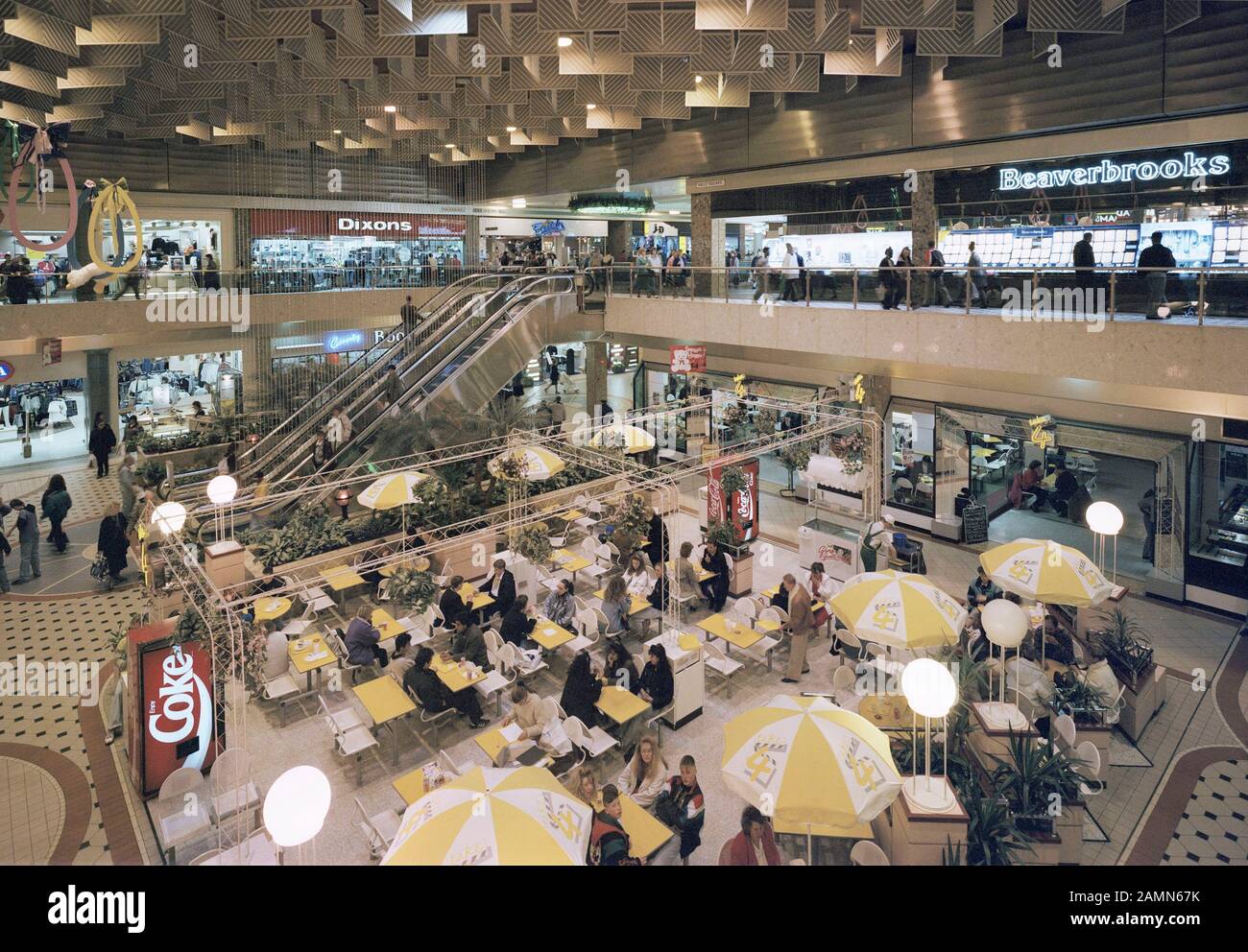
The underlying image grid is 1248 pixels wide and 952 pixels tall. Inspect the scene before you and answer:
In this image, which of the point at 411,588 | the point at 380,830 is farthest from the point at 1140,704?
the point at 411,588

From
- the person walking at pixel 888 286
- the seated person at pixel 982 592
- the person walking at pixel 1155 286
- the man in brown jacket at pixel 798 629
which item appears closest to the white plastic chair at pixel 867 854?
the man in brown jacket at pixel 798 629

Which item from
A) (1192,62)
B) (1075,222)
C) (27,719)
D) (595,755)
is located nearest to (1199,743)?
(595,755)

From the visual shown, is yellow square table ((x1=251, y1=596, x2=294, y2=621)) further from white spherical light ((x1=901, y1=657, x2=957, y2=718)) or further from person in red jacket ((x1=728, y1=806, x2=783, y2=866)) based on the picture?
white spherical light ((x1=901, y1=657, x2=957, y2=718))

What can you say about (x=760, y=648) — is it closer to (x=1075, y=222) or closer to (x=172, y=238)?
(x=1075, y=222)

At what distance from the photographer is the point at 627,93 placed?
47.6ft

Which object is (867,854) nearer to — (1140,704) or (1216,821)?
(1216,821)

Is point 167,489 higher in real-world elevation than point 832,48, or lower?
lower

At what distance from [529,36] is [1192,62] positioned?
9768 millimetres

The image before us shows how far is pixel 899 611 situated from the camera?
25.9ft

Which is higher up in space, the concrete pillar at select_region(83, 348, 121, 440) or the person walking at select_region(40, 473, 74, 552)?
the concrete pillar at select_region(83, 348, 121, 440)

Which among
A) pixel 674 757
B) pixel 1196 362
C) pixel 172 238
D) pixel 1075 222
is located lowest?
pixel 674 757

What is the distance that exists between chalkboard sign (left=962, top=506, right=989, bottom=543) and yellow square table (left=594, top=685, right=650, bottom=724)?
890cm

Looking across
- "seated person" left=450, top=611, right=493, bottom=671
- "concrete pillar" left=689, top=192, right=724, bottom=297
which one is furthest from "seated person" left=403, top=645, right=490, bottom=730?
"concrete pillar" left=689, top=192, right=724, bottom=297

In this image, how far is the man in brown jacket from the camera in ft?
31.6
